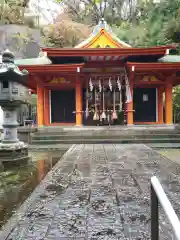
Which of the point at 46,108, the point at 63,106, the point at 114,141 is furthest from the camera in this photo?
the point at 63,106

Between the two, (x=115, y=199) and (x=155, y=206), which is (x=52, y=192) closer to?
(x=115, y=199)

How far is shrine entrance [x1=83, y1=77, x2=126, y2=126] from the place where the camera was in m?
14.7

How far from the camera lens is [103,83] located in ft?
48.2

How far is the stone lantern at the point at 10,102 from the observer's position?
679 cm

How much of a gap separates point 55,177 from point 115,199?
158cm

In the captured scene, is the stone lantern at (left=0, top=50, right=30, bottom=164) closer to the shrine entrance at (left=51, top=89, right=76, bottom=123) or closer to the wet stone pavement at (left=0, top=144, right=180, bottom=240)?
the wet stone pavement at (left=0, top=144, right=180, bottom=240)

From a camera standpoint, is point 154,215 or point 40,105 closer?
point 154,215

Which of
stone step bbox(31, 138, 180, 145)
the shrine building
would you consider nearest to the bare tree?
the shrine building

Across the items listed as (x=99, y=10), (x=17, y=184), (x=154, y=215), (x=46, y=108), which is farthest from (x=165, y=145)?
(x=99, y=10)

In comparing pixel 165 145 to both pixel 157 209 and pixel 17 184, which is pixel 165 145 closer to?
pixel 17 184

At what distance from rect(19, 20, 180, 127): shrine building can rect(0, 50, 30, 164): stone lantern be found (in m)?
5.75

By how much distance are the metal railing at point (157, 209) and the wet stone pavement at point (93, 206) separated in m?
0.07

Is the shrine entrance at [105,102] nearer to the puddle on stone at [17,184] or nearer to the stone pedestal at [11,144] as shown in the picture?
the puddle on stone at [17,184]

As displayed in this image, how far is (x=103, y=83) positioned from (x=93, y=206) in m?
12.1
